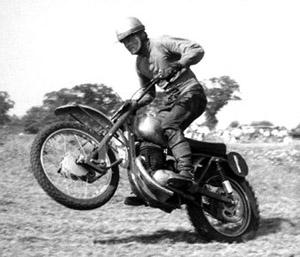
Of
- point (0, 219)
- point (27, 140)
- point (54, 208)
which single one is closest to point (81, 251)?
point (0, 219)

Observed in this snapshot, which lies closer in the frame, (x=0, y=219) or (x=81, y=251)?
(x=81, y=251)

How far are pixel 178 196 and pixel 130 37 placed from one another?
5.70 ft

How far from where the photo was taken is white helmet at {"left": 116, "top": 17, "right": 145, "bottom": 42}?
605cm

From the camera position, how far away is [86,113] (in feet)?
19.4

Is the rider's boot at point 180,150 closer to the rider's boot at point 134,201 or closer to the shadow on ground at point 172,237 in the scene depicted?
the rider's boot at point 134,201

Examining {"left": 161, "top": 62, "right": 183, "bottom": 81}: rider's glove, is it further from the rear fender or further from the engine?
the rear fender

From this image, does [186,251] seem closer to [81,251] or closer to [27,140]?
[81,251]

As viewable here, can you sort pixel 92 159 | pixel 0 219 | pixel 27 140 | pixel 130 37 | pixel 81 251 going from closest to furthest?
pixel 81 251 → pixel 92 159 → pixel 130 37 → pixel 0 219 → pixel 27 140

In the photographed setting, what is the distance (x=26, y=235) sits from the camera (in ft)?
20.1

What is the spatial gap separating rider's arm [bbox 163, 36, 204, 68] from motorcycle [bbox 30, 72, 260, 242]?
0.36m

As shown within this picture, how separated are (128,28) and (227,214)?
2317 mm

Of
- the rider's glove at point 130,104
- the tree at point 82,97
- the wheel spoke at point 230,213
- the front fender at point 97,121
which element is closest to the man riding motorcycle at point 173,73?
the rider's glove at point 130,104

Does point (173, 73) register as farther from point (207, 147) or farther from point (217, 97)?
point (217, 97)

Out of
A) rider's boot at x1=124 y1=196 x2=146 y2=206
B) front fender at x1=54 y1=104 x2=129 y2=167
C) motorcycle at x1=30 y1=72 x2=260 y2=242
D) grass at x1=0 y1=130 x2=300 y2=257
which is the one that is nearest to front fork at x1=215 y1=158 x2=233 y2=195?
motorcycle at x1=30 y1=72 x2=260 y2=242
